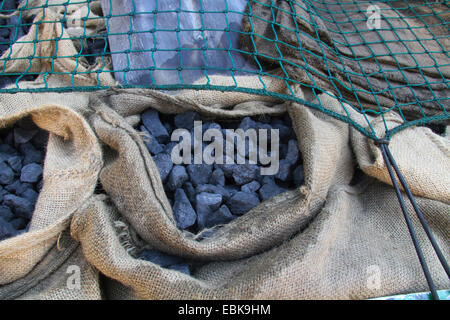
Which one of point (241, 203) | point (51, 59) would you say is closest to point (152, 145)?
point (241, 203)

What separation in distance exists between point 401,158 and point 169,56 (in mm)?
962

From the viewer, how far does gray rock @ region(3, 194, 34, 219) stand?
4.44ft

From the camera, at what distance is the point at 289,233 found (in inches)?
48.3

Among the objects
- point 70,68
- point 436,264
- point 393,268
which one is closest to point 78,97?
point 70,68

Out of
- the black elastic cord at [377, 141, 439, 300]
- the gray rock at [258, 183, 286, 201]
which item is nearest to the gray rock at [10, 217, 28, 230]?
the gray rock at [258, 183, 286, 201]

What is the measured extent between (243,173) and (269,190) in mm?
107

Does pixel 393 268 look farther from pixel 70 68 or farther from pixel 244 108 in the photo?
pixel 70 68

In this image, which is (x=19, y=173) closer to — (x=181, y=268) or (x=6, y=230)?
(x=6, y=230)

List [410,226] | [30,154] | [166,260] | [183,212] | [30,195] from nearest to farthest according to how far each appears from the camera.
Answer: [410,226]
[166,260]
[183,212]
[30,195]
[30,154]

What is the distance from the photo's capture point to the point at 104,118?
4.67ft

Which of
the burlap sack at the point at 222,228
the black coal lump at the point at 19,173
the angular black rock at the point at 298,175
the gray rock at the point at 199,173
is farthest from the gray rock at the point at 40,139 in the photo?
the angular black rock at the point at 298,175

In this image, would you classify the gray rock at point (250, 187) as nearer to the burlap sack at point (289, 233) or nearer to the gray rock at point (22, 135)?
the burlap sack at point (289, 233)

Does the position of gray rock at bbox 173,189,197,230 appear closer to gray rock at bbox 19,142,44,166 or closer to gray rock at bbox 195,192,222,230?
gray rock at bbox 195,192,222,230

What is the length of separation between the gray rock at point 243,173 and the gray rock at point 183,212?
0.65ft
